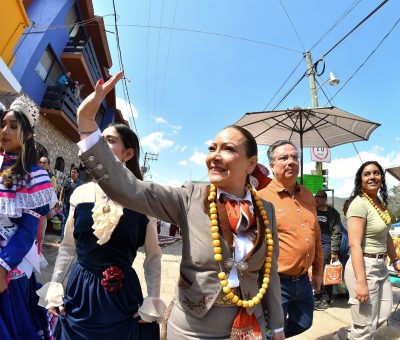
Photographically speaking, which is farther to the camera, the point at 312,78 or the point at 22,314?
the point at 312,78

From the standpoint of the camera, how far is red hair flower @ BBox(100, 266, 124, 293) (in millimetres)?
1728

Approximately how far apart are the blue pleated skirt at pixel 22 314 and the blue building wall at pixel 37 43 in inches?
328

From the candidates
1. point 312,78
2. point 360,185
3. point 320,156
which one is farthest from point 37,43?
point 360,185

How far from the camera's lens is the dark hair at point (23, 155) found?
1.98 m

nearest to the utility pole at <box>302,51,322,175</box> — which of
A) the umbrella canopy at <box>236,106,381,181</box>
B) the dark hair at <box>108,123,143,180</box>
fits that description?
the umbrella canopy at <box>236,106,381,181</box>

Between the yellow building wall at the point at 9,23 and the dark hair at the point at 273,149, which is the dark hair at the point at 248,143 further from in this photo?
the yellow building wall at the point at 9,23

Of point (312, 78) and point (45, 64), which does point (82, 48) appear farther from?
point (312, 78)

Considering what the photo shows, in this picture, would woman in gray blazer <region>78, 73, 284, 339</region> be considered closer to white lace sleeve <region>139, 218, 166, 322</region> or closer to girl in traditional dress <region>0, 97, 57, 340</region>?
white lace sleeve <region>139, 218, 166, 322</region>

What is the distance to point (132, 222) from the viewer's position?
6.14 feet

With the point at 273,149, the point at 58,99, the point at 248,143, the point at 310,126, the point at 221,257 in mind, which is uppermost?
the point at 58,99

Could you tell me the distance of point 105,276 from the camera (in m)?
1.74

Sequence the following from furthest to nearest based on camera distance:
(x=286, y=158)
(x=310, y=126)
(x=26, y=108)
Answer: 1. (x=310, y=126)
2. (x=286, y=158)
3. (x=26, y=108)

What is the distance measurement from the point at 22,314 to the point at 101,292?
65 cm

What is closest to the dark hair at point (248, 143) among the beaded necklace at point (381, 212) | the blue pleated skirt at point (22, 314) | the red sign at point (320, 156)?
the blue pleated skirt at point (22, 314)
